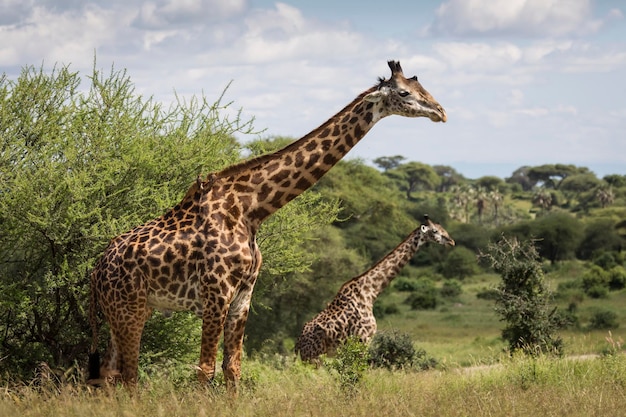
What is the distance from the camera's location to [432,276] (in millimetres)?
63469

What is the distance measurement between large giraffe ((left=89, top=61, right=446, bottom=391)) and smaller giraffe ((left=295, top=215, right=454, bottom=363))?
242 inches

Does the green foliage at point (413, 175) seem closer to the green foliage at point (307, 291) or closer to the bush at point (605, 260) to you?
the bush at point (605, 260)

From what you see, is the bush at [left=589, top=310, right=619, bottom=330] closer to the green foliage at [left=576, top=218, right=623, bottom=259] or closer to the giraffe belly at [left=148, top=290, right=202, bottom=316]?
the green foliage at [left=576, top=218, right=623, bottom=259]

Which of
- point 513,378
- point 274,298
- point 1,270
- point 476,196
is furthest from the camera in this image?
point 476,196

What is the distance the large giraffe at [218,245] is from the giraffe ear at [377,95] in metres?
0.01

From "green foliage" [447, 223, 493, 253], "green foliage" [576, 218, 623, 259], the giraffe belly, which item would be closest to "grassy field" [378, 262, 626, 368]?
"green foliage" [447, 223, 493, 253]

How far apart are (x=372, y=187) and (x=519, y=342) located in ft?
94.2

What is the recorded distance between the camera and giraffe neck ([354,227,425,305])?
54.4 ft

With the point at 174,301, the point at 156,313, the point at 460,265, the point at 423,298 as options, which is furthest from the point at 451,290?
the point at 174,301

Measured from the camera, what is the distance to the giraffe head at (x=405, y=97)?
9.84 meters

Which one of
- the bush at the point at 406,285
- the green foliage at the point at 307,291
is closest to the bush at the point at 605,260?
the bush at the point at 406,285

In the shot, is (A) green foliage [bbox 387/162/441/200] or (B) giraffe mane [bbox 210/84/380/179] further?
(A) green foliage [bbox 387/162/441/200]

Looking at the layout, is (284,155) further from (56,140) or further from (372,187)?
(372,187)

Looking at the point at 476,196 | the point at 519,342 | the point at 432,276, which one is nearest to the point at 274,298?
the point at 519,342
